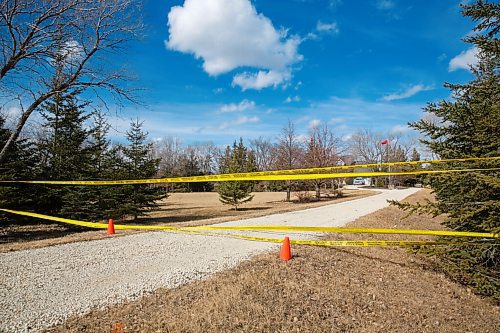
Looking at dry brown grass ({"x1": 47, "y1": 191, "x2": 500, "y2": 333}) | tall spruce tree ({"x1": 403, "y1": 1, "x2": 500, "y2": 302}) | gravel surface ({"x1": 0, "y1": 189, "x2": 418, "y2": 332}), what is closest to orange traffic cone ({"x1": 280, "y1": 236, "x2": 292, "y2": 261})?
dry brown grass ({"x1": 47, "y1": 191, "x2": 500, "y2": 333})

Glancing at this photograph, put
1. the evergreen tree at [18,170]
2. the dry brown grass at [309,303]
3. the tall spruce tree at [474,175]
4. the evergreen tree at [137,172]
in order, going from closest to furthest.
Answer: the dry brown grass at [309,303] < the tall spruce tree at [474,175] < the evergreen tree at [18,170] < the evergreen tree at [137,172]

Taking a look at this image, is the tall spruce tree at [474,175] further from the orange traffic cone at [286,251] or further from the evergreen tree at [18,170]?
the evergreen tree at [18,170]

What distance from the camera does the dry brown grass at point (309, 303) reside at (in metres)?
4.11

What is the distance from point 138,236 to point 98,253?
2.06 meters

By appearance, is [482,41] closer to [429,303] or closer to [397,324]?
[429,303]

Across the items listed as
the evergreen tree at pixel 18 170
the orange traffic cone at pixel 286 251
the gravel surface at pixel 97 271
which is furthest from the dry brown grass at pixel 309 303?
the evergreen tree at pixel 18 170

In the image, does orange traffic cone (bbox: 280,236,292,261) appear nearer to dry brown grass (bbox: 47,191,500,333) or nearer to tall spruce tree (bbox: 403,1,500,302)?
dry brown grass (bbox: 47,191,500,333)

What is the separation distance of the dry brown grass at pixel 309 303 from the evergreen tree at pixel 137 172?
11449 millimetres

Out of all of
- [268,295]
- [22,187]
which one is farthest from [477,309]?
[22,187]

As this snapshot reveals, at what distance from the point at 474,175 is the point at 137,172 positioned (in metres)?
15.5

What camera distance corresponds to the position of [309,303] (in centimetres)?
503

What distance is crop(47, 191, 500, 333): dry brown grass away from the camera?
13.5ft

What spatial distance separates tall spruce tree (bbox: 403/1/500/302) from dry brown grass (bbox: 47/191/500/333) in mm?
738

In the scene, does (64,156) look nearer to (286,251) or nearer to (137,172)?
(137,172)
